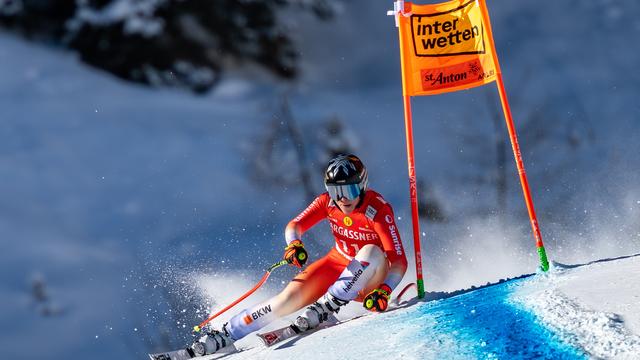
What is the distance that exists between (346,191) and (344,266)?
2.22ft

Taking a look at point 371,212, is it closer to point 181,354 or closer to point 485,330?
point 485,330

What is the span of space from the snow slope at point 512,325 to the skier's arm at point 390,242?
27 centimetres

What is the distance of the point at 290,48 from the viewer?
14281 mm

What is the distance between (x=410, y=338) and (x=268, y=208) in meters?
7.79

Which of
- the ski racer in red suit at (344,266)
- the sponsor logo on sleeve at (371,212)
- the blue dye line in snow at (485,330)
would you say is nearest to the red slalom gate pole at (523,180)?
the blue dye line in snow at (485,330)

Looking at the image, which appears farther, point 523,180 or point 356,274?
point 523,180

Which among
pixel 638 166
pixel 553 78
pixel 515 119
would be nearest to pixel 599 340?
pixel 638 166

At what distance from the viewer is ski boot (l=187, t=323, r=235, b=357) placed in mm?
4961

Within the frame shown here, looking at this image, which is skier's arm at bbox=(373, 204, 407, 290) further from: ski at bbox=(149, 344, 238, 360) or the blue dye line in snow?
ski at bbox=(149, 344, 238, 360)

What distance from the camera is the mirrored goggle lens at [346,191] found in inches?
193

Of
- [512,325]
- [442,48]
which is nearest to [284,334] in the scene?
[512,325]

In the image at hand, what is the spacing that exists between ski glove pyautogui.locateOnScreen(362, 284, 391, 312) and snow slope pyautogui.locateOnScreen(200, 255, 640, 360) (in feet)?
0.22

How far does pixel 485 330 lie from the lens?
3838mm

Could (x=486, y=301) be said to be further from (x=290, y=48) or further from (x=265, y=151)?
(x=290, y=48)
